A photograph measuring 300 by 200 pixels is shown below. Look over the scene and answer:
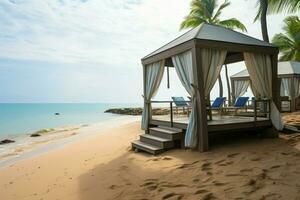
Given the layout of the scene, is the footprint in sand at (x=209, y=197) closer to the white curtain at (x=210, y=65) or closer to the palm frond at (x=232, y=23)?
the white curtain at (x=210, y=65)

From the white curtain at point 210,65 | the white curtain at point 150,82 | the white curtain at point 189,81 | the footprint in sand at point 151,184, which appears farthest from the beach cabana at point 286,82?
the footprint in sand at point 151,184

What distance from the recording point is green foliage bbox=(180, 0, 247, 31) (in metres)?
19.2

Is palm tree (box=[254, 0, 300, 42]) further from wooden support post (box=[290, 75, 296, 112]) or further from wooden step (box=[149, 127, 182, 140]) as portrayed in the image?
wooden step (box=[149, 127, 182, 140])

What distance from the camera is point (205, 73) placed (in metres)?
6.62

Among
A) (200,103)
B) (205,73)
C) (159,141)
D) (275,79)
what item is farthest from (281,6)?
(159,141)

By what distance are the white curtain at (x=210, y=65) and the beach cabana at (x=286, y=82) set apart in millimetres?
8882

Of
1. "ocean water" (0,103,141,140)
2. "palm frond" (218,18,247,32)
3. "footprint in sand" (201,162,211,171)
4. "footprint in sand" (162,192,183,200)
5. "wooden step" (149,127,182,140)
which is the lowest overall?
"ocean water" (0,103,141,140)

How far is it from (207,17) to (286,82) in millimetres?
7323

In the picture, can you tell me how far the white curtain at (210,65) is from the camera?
21.6 ft

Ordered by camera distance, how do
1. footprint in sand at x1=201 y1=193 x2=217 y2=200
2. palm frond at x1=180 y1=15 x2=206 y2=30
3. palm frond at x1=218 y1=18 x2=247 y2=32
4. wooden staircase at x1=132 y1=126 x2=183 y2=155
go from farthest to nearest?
1. palm frond at x1=218 y1=18 x2=247 y2=32
2. palm frond at x1=180 y1=15 x2=206 y2=30
3. wooden staircase at x1=132 y1=126 x2=183 y2=155
4. footprint in sand at x1=201 y1=193 x2=217 y2=200

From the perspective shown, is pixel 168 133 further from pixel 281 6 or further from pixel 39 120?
pixel 39 120

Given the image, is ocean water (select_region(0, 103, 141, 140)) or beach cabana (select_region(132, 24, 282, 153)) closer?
beach cabana (select_region(132, 24, 282, 153))

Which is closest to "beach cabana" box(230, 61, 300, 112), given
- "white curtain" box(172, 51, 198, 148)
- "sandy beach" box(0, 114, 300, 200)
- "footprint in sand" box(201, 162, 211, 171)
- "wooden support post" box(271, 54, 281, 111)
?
"wooden support post" box(271, 54, 281, 111)

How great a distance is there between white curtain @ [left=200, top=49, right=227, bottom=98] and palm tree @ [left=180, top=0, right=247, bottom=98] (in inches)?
503
